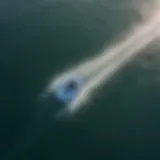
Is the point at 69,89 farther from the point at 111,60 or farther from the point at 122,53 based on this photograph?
the point at 122,53

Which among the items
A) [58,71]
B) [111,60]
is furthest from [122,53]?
[58,71]

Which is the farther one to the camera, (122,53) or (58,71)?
(122,53)

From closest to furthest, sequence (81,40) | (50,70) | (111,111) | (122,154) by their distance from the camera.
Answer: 1. (122,154)
2. (111,111)
3. (50,70)
4. (81,40)

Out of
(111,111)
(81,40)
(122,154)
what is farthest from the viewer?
(81,40)

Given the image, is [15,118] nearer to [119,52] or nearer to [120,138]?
[120,138]

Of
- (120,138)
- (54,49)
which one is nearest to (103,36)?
(54,49)

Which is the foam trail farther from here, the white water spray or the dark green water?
the dark green water
